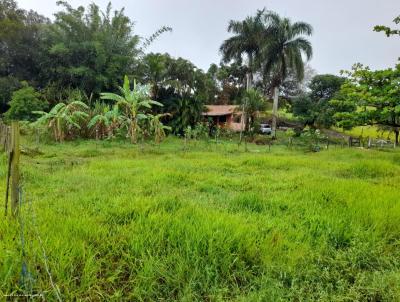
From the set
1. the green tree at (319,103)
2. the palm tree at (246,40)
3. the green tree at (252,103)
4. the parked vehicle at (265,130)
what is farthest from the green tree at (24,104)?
Result: the green tree at (319,103)

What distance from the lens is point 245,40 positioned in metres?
25.5

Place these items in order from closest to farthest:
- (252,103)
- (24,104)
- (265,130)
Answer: (24,104) → (252,103) → (265,130)

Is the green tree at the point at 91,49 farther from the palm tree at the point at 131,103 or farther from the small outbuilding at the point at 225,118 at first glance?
the small outbuilding at the point at 225,118

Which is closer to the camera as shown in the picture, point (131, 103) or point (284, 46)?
point (131, 103)

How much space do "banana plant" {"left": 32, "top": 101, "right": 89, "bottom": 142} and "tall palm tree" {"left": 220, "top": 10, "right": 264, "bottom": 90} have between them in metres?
16.1

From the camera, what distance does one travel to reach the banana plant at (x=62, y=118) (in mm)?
12594

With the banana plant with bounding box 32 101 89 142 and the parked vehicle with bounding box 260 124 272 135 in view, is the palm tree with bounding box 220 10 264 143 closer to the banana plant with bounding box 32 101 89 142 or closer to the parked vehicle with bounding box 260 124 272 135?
the parked vehicle with bounding box 260 124 272 135

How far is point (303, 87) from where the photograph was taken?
1818 inches

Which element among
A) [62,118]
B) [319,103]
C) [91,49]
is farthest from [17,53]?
[319,103]

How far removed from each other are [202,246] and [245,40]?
25.1 m

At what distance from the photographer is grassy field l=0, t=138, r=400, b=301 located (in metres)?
2.47

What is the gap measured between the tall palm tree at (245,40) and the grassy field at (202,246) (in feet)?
73.5

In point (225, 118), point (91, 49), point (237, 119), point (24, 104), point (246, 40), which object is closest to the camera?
point (24, 104)

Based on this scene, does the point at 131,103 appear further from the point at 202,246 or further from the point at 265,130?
the point at 265,130
